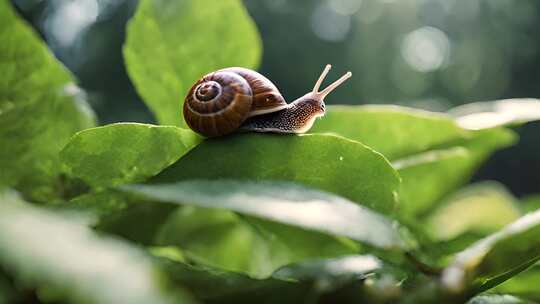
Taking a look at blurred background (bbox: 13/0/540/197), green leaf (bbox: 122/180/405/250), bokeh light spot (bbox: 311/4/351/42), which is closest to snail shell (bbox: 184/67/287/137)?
green leaf (bbox: 122/180/405/250)

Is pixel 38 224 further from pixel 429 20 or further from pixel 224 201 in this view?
pixel 429 20

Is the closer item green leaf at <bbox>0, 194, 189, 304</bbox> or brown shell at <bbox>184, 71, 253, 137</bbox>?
green leaf at <bbox>0, 194, 189, 304</bbox>

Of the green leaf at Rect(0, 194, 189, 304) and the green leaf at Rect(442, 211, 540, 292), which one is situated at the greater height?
the green leaf at Rect(442, 211, 540, 292)

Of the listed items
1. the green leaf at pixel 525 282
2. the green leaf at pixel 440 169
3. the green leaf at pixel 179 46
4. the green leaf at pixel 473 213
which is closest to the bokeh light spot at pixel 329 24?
the green leaf at pixel 473 213

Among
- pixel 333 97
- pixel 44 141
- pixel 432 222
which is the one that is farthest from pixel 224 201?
pixel 333 97

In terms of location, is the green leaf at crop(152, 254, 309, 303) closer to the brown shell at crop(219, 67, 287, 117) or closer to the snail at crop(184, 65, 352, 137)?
the snail at crop(184, 65, 352, 137)

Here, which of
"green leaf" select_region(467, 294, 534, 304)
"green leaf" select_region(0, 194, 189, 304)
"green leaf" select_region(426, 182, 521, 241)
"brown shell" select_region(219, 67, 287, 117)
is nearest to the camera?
"green leaf" select_region(0, 194, 189, 304)

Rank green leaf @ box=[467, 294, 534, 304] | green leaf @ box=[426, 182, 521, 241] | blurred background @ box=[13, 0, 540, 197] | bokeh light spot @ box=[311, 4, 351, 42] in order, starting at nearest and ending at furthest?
green leaf @ box=[467, 294, 534, 304] < green leaf @ box=[426, 182, 521, 241] < blurred background @ box=[13, 0, 540, 197] < bokeh light spot @ box=[311, 4, 351, 42]
